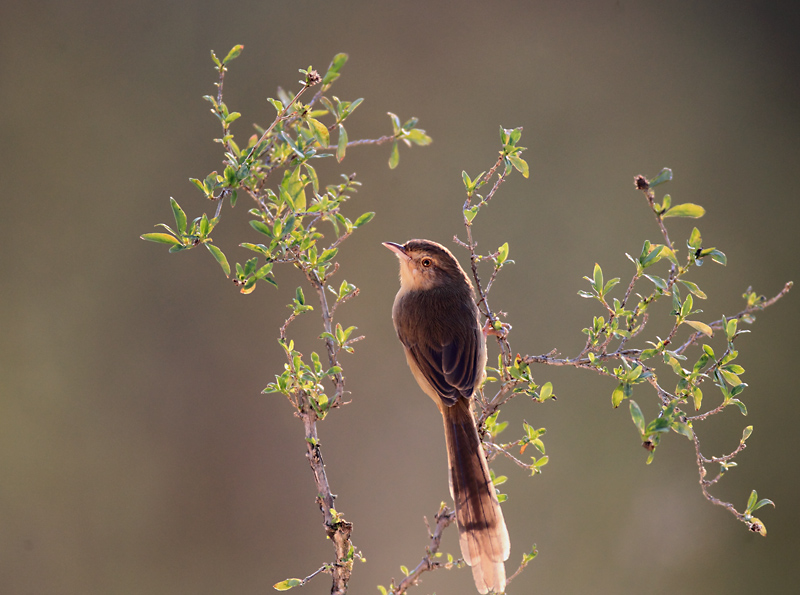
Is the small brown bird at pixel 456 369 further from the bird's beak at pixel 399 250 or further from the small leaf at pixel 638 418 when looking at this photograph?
the small leaf at pixel 638 418

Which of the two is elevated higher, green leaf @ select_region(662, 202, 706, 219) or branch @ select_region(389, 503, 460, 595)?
green leaf @ select_region(662, 202, 706, 219)

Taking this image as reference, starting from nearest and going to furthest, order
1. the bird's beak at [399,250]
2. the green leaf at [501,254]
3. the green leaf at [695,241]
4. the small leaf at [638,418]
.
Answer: the small leaf at [638,418]
the green leaf at [695,241]
the green leaf at [501,254]
the bird's beak at [399,250]

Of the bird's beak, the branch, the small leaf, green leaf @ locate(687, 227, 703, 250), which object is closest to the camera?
the small leaf

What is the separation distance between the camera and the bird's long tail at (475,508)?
154 centimetres

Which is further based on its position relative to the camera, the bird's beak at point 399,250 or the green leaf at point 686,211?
the bird's beak at point 399,250

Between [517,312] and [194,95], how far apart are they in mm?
2034

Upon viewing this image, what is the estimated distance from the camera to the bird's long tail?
5.04 ft

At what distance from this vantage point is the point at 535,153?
148 inches

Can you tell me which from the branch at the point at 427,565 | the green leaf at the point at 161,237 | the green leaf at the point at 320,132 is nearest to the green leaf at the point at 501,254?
the green leaf at the point at 320,132

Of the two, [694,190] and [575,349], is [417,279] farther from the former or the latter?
[694,190]

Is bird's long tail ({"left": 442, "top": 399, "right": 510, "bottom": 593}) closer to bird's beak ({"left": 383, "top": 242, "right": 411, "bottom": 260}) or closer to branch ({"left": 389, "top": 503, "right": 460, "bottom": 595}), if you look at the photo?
branch ({"left": 389, "top": 503, "right": 460, "bottom": 595})

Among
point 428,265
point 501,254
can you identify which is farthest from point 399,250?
point 501,254

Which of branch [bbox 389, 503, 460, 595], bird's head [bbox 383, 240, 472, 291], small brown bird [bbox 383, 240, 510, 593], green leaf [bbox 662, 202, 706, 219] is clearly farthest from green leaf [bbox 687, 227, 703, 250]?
bird's head [bbox 383, 240, 472, 291]

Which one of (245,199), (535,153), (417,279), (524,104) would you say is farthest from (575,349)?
(245,199)
